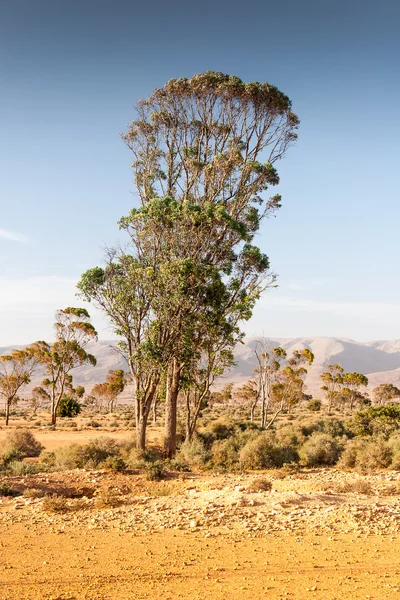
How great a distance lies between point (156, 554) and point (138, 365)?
13.3m

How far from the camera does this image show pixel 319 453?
71.2 feet

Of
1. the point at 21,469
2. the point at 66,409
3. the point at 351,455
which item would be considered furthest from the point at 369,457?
the point at 66,409

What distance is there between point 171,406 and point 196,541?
13.5 m

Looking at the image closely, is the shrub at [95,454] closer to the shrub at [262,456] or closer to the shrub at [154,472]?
the shrub at [154,472]

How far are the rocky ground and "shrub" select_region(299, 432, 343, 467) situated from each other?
692 cm

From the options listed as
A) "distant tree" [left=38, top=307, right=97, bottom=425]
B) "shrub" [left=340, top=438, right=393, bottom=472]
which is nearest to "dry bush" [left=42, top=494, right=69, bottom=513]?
"shrub" [left=340, top=438, right=393, bottom=472]

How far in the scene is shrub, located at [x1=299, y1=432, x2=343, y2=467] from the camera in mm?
21469

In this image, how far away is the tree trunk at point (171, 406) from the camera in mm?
22234

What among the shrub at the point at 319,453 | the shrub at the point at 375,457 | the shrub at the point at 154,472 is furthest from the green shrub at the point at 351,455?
the shrub at the point at 154,472

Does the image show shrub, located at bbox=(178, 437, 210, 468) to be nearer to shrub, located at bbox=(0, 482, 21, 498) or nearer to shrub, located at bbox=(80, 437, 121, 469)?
shrub, located at bbox=(80, 437, 121, 469)

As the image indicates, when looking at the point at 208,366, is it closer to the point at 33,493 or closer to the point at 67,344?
the point at 33,493

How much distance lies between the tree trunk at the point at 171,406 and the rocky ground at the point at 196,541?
7.52 m

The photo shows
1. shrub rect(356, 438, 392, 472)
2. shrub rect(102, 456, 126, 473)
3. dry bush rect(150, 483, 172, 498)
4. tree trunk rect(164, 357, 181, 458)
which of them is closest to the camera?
dry bush rect(150, 483, 172, 498)

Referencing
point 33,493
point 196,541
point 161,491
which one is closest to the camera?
point 196,541
